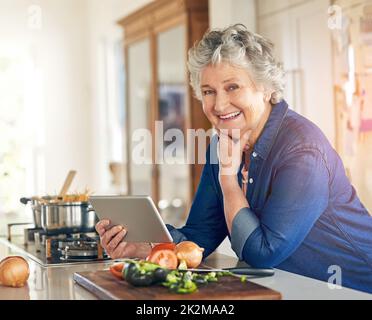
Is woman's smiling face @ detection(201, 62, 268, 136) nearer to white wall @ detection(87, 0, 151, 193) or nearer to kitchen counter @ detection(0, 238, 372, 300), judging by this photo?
kitchen counter @ detection(0, 238, 372, 300)

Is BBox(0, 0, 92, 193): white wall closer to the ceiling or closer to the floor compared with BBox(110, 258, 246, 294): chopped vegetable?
closer to the ceiling

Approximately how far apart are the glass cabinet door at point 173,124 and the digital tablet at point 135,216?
9.94 ft

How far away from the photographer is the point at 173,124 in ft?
17.7

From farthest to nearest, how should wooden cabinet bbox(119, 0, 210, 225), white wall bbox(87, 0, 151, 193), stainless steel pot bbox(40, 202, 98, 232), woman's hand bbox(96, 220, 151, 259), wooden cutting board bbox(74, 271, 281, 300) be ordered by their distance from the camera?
1. white wall bbox(87, 0, 151, 193)
2. wooden cabinet bbox(119, 0, 210, 225)
3. stainless steel pot bbox(40, 202, 98, 232)
4. woman's hand bbox(96, 220, 151, 259)
5. wooden cutting board bbox(74, 271, 281, 300)

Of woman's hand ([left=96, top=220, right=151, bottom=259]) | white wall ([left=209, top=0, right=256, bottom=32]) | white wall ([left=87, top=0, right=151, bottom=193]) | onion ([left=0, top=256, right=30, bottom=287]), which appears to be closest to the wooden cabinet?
white wall ([left=209, top=0, right=256, bottom=32])

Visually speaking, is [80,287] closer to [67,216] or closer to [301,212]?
[301,212]

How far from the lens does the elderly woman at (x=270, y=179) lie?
1820 mm

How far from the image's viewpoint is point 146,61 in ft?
19.2

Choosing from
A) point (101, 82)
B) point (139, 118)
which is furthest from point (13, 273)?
point (101, 82)

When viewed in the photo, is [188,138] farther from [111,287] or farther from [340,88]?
[111,287]

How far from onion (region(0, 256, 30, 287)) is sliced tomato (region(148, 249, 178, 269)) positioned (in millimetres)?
330

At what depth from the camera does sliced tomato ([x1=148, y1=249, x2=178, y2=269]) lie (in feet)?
5.59

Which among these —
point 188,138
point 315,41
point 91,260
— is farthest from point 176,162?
point 91,260

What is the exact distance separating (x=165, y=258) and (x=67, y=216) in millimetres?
893
